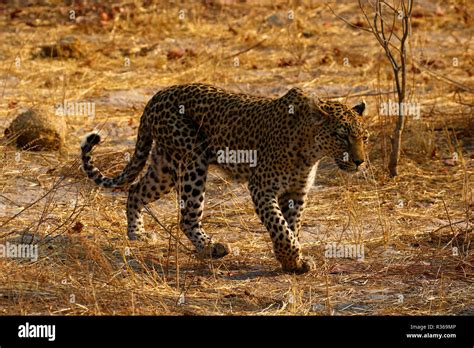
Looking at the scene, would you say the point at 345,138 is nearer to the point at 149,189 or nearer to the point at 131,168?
the point at 149,189

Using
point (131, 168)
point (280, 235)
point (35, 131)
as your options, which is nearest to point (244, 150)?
point (280, 235)

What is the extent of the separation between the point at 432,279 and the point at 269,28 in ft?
30.4

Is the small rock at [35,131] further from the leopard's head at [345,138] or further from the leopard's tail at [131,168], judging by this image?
the leopard's head at [345,138]

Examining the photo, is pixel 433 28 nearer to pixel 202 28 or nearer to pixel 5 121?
pixel 202 28

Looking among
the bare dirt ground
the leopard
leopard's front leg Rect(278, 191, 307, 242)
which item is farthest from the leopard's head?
the bare dirt ground

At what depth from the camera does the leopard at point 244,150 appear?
9219 millimetres

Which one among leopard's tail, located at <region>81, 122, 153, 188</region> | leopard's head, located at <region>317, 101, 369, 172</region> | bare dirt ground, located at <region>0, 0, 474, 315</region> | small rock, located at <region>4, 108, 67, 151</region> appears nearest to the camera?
bare dirt ground, located at <region>0, 0, 474, 315</region>

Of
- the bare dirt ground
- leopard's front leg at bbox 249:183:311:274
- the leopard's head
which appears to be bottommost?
the bare dirt ground

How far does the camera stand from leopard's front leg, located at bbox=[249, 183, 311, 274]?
360 inches

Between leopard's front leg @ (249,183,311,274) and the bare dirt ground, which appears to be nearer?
the bare dirt ground

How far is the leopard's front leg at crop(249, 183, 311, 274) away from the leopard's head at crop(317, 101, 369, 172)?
59 cm

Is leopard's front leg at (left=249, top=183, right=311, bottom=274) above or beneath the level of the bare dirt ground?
above

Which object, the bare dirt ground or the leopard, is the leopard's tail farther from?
the bare dirt ground

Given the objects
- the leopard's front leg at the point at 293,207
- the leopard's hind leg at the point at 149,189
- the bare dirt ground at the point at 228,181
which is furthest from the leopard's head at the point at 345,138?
the leopard's hind leg at the point at 149,189
